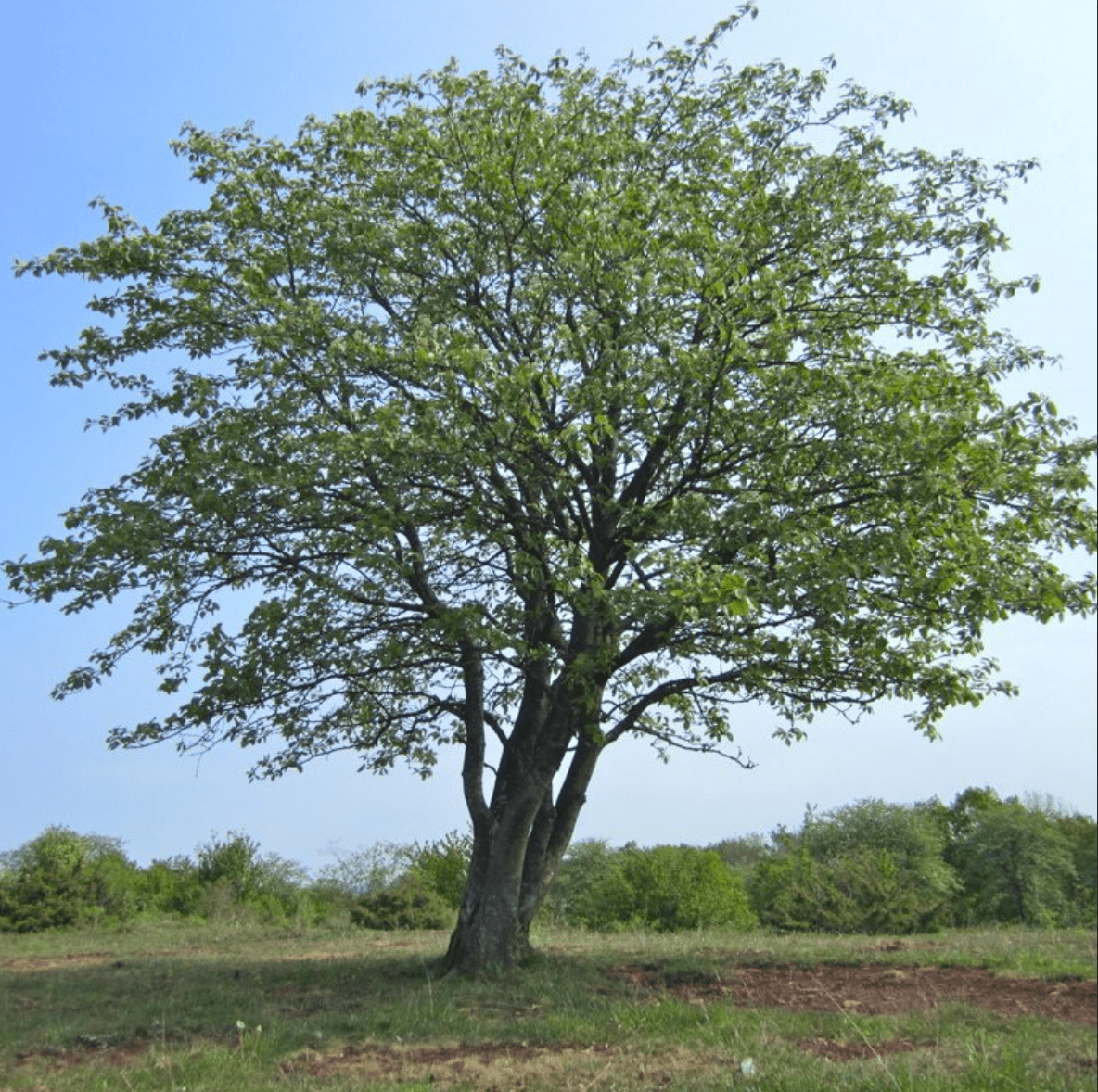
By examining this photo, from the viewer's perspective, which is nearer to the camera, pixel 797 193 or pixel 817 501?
pixel 817 501

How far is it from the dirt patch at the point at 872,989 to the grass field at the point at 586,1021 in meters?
0.04

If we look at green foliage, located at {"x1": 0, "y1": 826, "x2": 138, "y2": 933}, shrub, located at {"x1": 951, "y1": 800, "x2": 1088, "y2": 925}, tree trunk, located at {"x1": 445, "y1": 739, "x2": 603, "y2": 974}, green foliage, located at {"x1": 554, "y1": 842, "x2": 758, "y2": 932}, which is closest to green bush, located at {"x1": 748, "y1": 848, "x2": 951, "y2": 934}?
green foliage, located at {"x1": 554, "y1": 842, "x2": 758, "y2": 932}

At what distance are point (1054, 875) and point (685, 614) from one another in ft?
51.6

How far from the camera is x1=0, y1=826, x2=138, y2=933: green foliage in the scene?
68.2ft

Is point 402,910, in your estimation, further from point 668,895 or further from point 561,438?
point 561,438

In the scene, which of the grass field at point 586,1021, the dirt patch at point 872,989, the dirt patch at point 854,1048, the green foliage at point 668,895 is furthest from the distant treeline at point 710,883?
the dirt patch at point 854,1048

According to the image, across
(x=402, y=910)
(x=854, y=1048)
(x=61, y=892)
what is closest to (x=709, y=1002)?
(x=854, y=1048)

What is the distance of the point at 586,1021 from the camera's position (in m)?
8.55

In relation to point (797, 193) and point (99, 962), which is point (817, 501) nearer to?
point (797, 193)

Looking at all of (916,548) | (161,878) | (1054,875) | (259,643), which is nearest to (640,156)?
(916,548)

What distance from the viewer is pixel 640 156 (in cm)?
1196

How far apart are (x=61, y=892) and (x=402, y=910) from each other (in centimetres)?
703

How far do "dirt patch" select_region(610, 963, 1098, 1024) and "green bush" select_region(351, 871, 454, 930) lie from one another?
831cm

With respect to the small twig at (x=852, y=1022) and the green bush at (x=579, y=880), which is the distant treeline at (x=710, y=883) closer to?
the green bush at (x=579, y=880)
